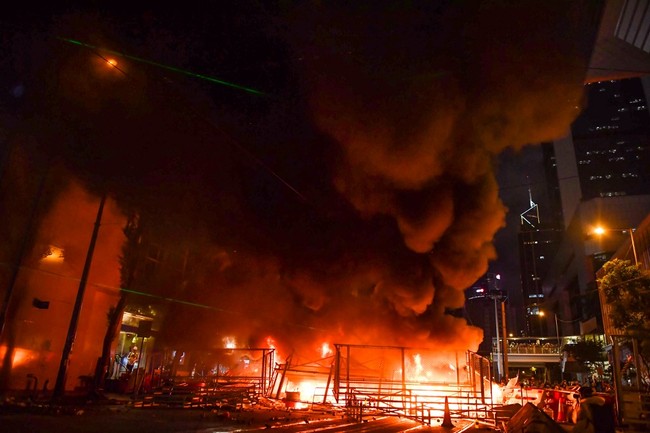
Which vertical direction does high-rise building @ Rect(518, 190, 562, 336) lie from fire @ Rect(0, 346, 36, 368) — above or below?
above

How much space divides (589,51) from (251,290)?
20462 millimetres

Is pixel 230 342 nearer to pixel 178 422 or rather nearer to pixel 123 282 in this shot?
pixel 123 282

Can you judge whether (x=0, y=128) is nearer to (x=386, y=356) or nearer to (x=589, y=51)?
(x=386, y=356)

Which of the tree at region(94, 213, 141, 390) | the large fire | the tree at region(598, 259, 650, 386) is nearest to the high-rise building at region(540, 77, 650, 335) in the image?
the tree at region(598, 259, 650, 386)

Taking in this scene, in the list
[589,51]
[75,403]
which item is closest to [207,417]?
[75,403]

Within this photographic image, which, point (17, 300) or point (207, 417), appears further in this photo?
point (17, 300)

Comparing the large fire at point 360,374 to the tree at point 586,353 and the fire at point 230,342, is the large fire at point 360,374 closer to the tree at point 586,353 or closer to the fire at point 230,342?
the fire at point 230,342

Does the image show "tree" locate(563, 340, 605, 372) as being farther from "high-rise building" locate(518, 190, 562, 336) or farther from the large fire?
"high-rise building" locate(518, 190, 562, 336)

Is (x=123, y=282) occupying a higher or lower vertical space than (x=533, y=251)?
lower

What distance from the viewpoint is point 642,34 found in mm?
18391

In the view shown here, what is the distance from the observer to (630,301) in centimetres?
1781

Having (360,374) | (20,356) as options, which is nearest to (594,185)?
(360,374)

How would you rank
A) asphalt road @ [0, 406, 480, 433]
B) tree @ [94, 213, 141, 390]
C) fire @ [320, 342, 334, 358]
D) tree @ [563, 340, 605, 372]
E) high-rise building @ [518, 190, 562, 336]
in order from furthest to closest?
high-rise building @ [518, 190, 562, 336] < tree @ [563, 340, 605, 372] < fire @ [320, 342, 334, 358] < tree @ [94, 213, 141, 390] < asphalt road @ [0, 406, 480, 433]

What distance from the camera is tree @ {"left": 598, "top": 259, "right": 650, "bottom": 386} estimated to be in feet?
56.3
